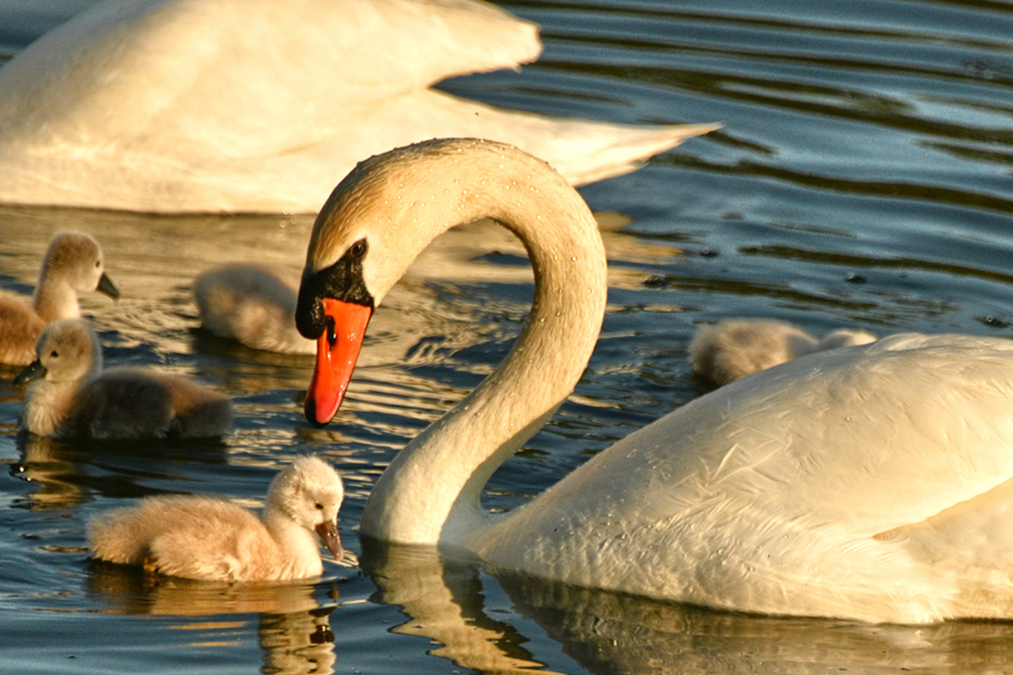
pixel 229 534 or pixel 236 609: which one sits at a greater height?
pixel 229 534

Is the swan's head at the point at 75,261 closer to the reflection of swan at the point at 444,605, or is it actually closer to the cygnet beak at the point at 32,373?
the cygnet beak at the point at 32,373

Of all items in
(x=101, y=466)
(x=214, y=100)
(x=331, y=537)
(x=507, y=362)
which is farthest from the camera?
(x=214, y=100)

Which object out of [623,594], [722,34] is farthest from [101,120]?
[722,34]

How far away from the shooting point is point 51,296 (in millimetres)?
7539

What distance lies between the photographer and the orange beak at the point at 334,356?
548 centimetres

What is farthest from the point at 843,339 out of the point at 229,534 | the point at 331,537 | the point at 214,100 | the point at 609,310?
the point at 214,100

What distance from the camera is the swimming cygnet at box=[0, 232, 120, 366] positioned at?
7352 mm

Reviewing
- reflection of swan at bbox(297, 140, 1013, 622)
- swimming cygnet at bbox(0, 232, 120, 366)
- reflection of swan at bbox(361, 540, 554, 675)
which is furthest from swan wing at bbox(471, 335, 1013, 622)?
swimming cygnet at bbox(0, 232, 120, 366)

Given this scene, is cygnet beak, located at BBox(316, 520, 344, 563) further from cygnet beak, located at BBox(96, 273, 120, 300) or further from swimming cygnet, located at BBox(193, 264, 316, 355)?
cygnet beak, located at BBox(96, 273, 120, 300)

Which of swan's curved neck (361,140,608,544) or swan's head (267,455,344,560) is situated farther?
swan's curved neck (361,140,608,544)

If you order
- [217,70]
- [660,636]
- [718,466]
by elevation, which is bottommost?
[660,636]

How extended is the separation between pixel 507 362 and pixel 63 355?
71.5 inches

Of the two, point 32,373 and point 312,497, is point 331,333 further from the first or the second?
point 32,373

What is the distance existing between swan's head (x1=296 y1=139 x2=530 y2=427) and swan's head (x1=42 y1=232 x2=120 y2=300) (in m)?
2.37
